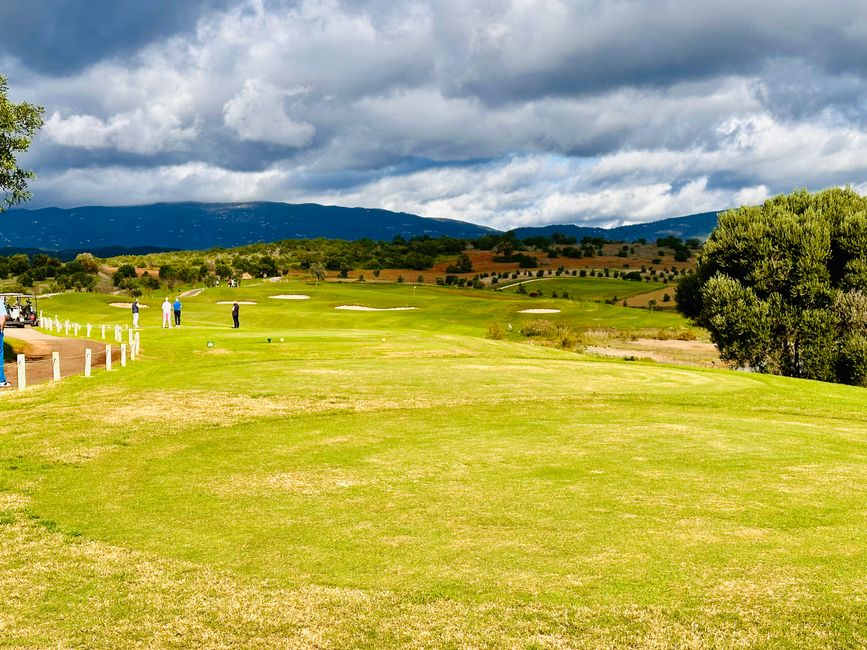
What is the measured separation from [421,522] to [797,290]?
48.0m

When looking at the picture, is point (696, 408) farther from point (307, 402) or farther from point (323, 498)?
point (323, 498)

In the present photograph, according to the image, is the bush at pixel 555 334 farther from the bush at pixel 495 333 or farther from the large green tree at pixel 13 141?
the large green tree at pixel 13 141

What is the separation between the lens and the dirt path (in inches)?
1219

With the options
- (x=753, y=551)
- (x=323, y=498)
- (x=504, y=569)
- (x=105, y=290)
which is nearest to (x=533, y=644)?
(x=504, y=569)

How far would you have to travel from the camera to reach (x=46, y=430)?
18.5m

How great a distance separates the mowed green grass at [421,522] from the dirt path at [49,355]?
649 centimetres

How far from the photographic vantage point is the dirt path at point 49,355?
31.0m

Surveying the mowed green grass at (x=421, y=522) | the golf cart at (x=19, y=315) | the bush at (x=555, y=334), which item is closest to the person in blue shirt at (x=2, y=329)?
the mowed green grass at (x=421, y=522)

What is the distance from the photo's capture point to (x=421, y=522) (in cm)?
1091

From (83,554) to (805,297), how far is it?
2064 inches

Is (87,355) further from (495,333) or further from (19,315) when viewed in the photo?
(495,333)

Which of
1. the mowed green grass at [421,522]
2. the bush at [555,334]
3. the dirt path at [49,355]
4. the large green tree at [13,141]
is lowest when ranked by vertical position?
the bush at [555,334]

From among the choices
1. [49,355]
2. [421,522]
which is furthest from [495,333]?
[421,522]

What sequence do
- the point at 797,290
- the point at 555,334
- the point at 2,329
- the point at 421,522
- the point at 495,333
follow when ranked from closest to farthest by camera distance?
the point at 421,522, the point at 2,329, the point at 797,290, the point at 495,333, the point at 555,334
